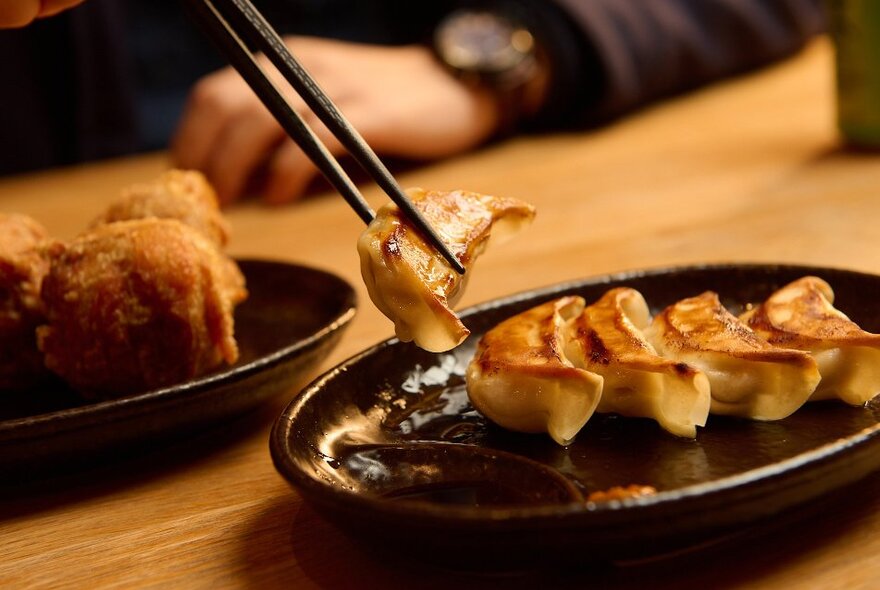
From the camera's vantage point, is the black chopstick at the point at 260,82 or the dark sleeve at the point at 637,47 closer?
the black chopstick at the point at 260,82

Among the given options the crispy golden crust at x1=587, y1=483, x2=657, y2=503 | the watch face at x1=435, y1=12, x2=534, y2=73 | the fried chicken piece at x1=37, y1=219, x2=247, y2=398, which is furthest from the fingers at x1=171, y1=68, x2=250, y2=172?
the crispy golden crust at x1=587, y1=483, x2=657, y2=503

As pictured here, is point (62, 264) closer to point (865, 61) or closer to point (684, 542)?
point (684, 542)

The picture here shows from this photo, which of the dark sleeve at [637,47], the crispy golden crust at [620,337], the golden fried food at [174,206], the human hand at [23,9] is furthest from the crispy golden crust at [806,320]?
the dark sleeve at [637,47]

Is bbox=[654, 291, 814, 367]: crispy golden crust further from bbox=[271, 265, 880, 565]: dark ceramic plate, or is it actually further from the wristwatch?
the wristwatch

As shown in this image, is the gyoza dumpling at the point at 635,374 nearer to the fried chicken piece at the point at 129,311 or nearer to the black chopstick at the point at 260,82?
the black chopstick at the point at 260,82

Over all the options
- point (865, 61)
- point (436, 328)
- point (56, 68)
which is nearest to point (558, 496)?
point (436, 328)

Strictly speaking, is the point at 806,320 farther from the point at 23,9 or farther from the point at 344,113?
the point at 344,113
